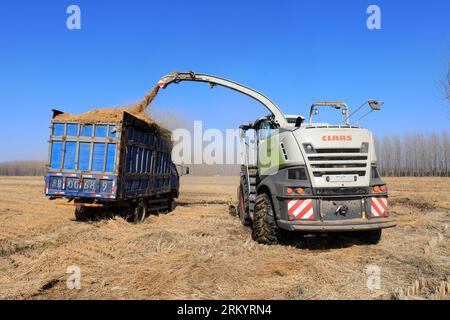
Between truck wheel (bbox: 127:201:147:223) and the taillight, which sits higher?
the taillight

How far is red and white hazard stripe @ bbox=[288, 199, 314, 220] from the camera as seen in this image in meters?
6.48

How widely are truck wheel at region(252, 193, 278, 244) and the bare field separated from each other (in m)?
0.21

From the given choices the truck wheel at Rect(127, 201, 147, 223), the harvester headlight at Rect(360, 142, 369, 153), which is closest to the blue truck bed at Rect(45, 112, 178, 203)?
the truck wheel at Rect(127, 201, 147, 223)

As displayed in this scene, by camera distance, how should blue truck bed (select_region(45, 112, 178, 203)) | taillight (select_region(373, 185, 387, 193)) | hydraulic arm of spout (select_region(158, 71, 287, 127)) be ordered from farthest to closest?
hydraulic arm of spout (select_region(158, 71, 287, 127)), blue truck bed (select_region(45, 112, 178, 203)), taillight (select_region(373, 185, 387, 193))

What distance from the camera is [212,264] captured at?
18.6 ft

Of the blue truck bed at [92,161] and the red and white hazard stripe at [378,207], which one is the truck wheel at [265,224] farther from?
the blue truck bed at [92,161]

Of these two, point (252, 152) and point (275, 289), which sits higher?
point (252, 152)

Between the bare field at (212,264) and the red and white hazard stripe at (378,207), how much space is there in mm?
Answer: 672

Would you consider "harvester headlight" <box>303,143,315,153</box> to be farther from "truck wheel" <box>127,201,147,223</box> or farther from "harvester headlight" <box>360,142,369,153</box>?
"truck wheel" <box>127,201,147,223</box>

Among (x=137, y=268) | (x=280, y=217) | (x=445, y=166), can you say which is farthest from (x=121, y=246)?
(x=445, y=166)

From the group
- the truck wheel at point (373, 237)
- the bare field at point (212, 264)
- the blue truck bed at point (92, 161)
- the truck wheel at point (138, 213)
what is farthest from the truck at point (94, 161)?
the truck wheel at point (373, 237)

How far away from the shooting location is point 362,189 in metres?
6.73

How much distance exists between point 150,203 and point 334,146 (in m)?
7.17
